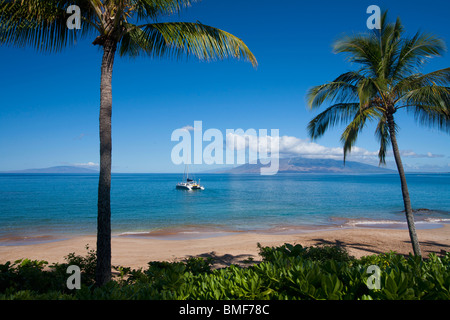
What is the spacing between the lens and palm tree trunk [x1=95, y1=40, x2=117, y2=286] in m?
4.96

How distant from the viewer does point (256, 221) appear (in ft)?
82.3

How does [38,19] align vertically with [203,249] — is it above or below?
above

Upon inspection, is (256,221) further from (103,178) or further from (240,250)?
(103,178)

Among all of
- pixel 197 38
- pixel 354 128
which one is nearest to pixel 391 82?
pixel 354 128

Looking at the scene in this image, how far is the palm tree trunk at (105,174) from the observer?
4957 mm

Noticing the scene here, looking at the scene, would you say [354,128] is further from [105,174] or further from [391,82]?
[105,174]

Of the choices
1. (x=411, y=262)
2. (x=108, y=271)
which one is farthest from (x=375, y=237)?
(x=108, y=271)

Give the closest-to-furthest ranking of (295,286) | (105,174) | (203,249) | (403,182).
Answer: (295,286) → (105,174) → (403,182) → (203,249)

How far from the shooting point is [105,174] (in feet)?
16.6

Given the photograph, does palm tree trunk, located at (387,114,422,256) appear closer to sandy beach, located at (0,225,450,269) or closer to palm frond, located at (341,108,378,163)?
palm frond, located at (341,108,378,163)

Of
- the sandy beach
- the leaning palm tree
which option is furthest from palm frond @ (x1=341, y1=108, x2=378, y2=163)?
the sandy beach

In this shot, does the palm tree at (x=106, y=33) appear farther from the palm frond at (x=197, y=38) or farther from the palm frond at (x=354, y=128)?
the palm frond at (x=354, y=128)

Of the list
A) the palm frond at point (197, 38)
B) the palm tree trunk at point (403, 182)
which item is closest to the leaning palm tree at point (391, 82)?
the palm tree trunk at point (403, 182)
